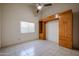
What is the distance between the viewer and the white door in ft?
19.3

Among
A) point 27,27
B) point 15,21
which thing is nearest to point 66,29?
point 27,27

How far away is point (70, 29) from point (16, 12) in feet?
10.8

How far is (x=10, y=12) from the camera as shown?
5035 millimetres

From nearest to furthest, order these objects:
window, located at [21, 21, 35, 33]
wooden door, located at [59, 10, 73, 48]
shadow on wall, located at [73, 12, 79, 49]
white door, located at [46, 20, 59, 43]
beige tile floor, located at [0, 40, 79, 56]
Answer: beige tile floor, located at [0, 40, 79, 56]
shadow on wall, located at [73, 12, 79, 49]
wooden door, located at [59, 10, 73, 48]
window, located at [21, 21, 35, 33]
white door, located at [46, 20, 59, 43]

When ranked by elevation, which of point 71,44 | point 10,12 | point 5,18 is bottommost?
point 71,44

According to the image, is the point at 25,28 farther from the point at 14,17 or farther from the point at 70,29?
the point at 70,29

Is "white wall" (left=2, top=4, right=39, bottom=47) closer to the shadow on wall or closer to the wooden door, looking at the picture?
the wooden door

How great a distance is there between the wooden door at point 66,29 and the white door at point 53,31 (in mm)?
938

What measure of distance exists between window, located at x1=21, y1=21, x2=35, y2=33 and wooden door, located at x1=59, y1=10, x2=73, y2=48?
1632mm

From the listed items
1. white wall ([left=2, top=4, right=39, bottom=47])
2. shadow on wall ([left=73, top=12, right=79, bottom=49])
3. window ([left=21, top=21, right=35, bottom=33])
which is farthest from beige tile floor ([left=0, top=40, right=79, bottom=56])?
window ([left=21, top=21, right=35, bottom=33])

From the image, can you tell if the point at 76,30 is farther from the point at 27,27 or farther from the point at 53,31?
the point at 27,27

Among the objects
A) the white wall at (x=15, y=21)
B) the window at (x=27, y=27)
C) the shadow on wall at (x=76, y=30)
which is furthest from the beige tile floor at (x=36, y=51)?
the window at (x=27, y=27)

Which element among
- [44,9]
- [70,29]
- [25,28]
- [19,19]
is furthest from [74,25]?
[19,19]

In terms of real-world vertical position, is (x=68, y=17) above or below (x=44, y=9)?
below
